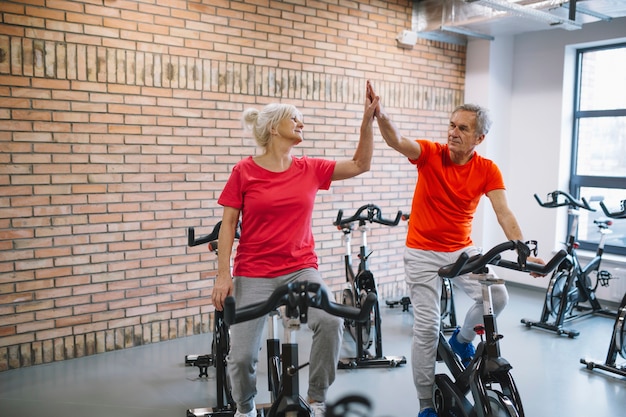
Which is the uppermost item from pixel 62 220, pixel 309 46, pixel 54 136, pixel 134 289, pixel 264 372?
pixel 309 46

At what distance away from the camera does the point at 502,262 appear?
2721mm

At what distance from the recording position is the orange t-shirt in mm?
3217

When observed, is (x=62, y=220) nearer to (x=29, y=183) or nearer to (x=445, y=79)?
(x=29, y=183)

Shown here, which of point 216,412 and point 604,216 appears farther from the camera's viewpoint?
point 604,216

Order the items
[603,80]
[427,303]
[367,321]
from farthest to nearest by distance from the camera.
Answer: [603,80], [367,321], [427,303]

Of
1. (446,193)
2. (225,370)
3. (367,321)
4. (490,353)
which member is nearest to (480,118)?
(446,193)

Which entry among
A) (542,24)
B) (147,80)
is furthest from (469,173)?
(542,24)

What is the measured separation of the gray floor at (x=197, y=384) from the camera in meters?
3.56

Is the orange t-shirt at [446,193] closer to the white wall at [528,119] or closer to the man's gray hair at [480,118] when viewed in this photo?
the man's gray hair at [480,118]

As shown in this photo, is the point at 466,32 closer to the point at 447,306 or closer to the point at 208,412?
the point at 447,306

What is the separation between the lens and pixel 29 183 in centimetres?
414

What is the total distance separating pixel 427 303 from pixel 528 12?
3436mm

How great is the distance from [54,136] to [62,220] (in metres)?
0.62

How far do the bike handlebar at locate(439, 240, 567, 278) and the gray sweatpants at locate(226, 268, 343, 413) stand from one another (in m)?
0.60
